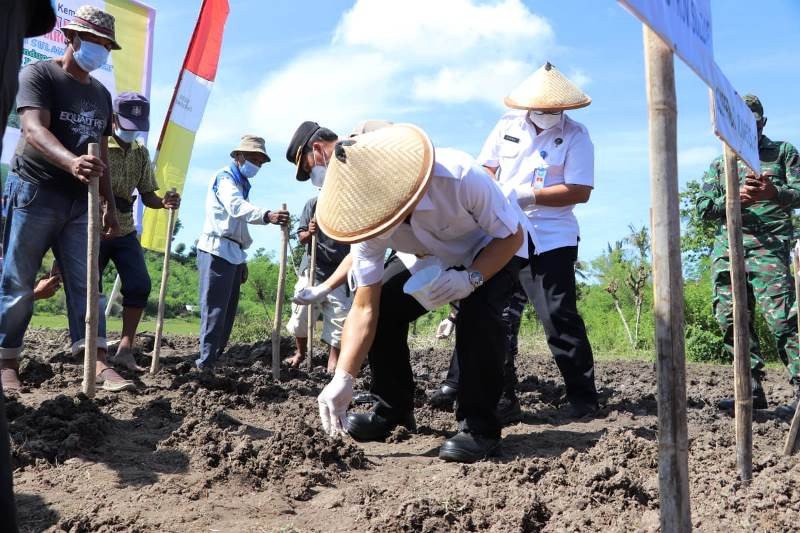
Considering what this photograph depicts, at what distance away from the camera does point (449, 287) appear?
10.5ft

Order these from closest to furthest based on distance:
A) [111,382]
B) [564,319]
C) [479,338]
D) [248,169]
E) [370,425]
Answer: [479,338] → [370,425] → [111,382] → [564,319] → [248,169]

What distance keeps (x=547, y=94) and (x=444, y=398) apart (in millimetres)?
1877

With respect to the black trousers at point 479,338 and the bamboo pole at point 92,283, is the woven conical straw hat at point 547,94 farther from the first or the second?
the bamboo pole at point 92,283

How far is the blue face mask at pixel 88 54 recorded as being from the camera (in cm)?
432

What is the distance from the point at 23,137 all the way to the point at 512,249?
2.76 meters

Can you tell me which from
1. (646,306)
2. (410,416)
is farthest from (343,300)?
(646,306)

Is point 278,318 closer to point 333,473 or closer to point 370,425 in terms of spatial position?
point 370,425

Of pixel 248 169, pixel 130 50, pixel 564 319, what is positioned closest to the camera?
pixel 564 319

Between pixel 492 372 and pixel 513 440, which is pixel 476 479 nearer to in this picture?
pixel 492 372

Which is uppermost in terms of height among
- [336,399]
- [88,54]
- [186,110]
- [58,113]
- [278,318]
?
[186,110]

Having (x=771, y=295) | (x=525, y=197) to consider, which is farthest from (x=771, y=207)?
(x=525, y=197)

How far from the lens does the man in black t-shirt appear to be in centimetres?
417

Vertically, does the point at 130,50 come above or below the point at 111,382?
above

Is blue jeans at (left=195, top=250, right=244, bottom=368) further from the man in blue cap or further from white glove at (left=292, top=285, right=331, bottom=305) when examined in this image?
white glove at (left=292, top=285, right=331, bottom=305)
